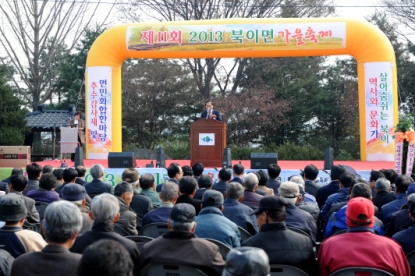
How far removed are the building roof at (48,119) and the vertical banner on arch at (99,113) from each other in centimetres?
623

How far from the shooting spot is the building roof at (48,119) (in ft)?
71.3

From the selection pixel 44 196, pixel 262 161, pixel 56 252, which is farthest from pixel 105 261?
pixel 262 161

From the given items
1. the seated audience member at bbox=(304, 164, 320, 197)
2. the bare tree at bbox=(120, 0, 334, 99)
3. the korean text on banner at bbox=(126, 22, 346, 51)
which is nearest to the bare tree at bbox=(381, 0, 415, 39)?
the bare tree at bbox=(120, 0, 334, 99)

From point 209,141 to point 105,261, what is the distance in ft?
35.9

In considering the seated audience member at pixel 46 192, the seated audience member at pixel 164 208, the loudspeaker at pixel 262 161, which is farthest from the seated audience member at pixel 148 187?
the loudspeaker at pixel 262 161

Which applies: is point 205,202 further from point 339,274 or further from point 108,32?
point 108,32

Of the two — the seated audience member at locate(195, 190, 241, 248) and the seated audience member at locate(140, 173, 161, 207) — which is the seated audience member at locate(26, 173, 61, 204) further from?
the seated audience member at locate(195, 190, 241, 248)

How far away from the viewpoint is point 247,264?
2.12 m

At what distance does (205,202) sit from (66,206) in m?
1.61

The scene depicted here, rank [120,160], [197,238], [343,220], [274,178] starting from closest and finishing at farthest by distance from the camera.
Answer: [197,238] < [343,220] < [274,178] < [120,160]

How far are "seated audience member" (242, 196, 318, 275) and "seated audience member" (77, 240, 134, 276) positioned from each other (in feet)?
5.13

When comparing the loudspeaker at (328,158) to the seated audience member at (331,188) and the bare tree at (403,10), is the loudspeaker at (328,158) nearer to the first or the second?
the seated audience member at (331,188)

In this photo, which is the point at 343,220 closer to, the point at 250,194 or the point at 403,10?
the point at 250,194

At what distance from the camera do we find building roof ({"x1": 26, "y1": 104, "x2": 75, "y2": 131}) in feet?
71.3
